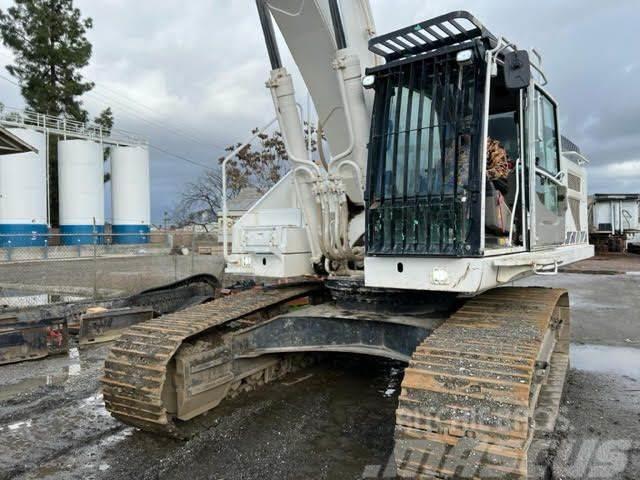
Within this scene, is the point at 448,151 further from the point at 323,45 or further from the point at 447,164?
the point at 323,45

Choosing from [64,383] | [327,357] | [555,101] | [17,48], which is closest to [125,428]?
[64,383]

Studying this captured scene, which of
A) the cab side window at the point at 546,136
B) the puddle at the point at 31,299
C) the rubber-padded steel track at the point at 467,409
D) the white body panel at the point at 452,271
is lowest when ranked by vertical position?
the puddle at the point at 31,299

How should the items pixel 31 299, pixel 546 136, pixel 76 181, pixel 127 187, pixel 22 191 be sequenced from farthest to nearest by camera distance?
pixel 127 187 < pixel 76 181 < pixel 22 191 < pixel 31 299 < pixel 546 136

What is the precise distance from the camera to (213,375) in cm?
436

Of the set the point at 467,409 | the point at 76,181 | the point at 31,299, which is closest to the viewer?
the point at 467,409

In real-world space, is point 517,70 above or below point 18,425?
above

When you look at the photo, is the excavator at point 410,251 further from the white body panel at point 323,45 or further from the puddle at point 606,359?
the puddle at point 606,359

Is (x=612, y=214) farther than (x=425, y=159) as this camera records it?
Yes

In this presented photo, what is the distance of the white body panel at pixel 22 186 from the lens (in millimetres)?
29766

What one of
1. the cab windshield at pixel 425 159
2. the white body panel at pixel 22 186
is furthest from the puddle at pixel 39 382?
the white body panel at pixel 22 186

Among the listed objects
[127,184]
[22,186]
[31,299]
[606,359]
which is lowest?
[606,359]

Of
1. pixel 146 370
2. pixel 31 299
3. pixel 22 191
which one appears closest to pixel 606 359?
pixel 146 370

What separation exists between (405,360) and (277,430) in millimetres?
1228

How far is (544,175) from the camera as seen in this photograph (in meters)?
4.59
